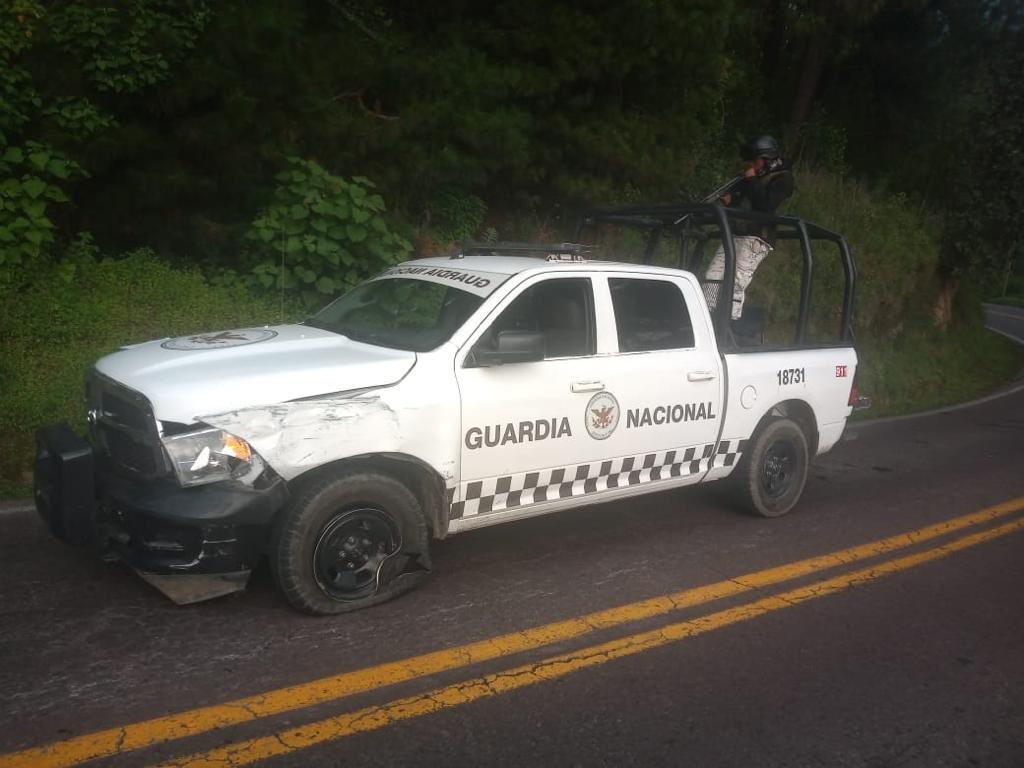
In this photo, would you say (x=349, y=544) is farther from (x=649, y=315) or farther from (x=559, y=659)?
(x=649, y=315)

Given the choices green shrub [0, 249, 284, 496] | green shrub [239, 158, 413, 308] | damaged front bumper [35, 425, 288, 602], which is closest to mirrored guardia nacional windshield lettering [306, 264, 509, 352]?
damaged front bumper [35, 425, 288, 602]

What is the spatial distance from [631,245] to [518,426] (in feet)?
27.3

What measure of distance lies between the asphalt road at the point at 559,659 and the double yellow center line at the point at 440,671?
0.01 m

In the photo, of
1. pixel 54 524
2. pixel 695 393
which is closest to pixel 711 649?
pixel 695 393

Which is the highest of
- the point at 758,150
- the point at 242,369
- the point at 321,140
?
the point at 321,140

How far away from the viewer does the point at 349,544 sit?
4637 millimetres

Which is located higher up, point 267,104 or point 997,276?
point 267,104

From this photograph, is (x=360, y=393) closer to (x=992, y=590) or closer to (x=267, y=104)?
(x=992, y=590)

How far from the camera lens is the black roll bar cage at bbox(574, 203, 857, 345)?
6555mm

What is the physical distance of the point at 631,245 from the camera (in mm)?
12992

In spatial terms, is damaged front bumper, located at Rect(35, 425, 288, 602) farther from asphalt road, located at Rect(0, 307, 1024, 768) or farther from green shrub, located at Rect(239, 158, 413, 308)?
green shrub, located at Rect(239, 158, 413, 308)

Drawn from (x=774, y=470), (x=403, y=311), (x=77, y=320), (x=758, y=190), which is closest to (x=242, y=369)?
(x=403, y=311)

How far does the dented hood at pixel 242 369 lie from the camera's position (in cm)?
433

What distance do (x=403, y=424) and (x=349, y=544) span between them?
0.65 metres
